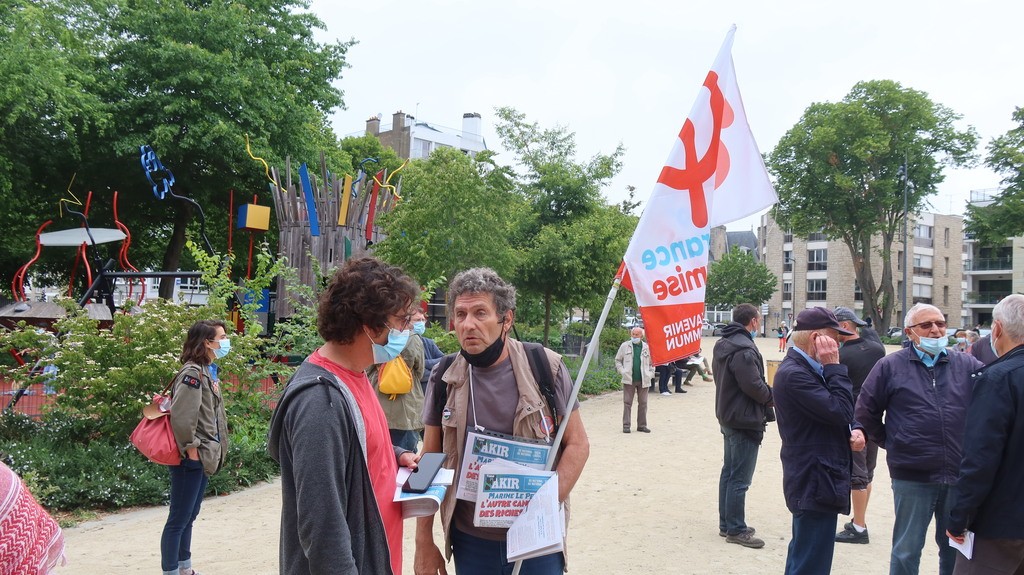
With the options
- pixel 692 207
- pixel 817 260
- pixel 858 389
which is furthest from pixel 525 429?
pixel 817 260

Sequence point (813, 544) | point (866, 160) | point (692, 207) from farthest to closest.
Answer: point (866, 160) < point (813, 544) < point (692, 207)

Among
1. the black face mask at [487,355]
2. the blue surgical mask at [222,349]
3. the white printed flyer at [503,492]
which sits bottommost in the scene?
the white printed flyer at [503,492]

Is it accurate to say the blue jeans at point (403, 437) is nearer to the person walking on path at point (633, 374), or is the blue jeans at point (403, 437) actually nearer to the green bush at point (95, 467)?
the green bush at point (95, 467)

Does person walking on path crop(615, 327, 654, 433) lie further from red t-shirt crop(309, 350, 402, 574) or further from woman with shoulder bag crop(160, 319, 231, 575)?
red t-shirt crop(309, 350, 402, 574)

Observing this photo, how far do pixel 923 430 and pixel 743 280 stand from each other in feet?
248

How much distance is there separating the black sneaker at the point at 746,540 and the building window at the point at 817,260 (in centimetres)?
7646

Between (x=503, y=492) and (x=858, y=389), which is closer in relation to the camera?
(x=503, y=492)

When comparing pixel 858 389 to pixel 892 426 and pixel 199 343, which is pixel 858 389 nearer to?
pixel 892 426

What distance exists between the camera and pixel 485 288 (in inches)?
119

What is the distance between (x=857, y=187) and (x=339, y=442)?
47600 millimetres

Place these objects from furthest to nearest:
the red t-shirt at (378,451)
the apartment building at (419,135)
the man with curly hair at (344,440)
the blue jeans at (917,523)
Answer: the apartment building at (419,135) < the blue jeans at (917,523) < the red t-shirt at (378,451) < the man with curly hair at (344,440)

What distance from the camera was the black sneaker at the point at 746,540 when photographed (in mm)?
6041

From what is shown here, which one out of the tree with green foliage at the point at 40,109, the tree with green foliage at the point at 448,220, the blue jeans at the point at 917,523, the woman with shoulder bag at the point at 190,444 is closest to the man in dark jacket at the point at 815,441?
the blue jeans at the point at 917,523

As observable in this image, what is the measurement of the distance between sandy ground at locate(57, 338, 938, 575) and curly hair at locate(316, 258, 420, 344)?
3.71 m
